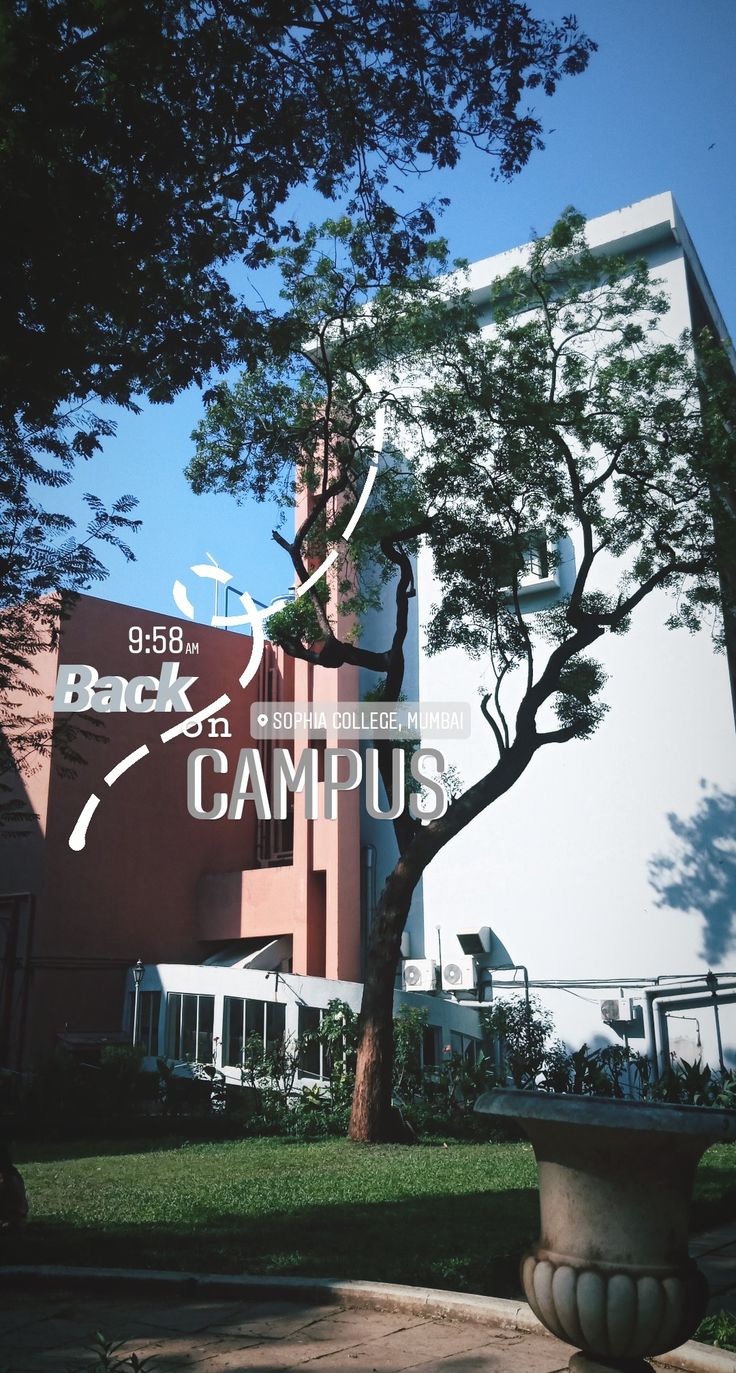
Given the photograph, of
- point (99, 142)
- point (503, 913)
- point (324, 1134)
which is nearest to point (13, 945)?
point (324, 1134)

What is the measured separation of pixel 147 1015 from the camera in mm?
17219

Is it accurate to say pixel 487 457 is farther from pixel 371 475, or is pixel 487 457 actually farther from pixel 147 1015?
pixel 147 1015

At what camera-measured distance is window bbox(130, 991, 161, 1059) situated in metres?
17.0

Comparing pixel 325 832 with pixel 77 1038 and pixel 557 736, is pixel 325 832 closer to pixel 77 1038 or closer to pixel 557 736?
pixel 77 1038

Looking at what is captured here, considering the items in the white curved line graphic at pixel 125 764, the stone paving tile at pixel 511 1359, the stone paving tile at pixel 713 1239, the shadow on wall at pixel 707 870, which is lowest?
the stone paving tile at pixel 511 1359

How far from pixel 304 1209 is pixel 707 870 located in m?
10.7

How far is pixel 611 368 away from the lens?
1297 centimetres

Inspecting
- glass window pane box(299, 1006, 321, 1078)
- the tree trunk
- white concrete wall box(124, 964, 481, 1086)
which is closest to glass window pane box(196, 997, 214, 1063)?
white concrete wall box(124, 964, 481, 1086)

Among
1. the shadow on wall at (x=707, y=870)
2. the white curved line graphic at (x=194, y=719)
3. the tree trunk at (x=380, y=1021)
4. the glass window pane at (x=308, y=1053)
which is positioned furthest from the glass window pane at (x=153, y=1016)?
the shadow on wall at (x=707, y=870)

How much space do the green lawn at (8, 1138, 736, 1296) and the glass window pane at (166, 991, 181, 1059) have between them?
4.97m

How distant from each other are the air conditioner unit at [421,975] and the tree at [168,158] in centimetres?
1198

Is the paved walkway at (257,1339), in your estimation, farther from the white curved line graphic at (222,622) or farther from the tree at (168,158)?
the white curved line graphic at (222,622)

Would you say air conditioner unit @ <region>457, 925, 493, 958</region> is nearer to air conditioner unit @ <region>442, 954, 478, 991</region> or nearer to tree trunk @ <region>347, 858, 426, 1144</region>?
air conditioner unit @ <region>442, 954, 478, 991</region>

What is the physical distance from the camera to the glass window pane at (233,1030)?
15.7 m
